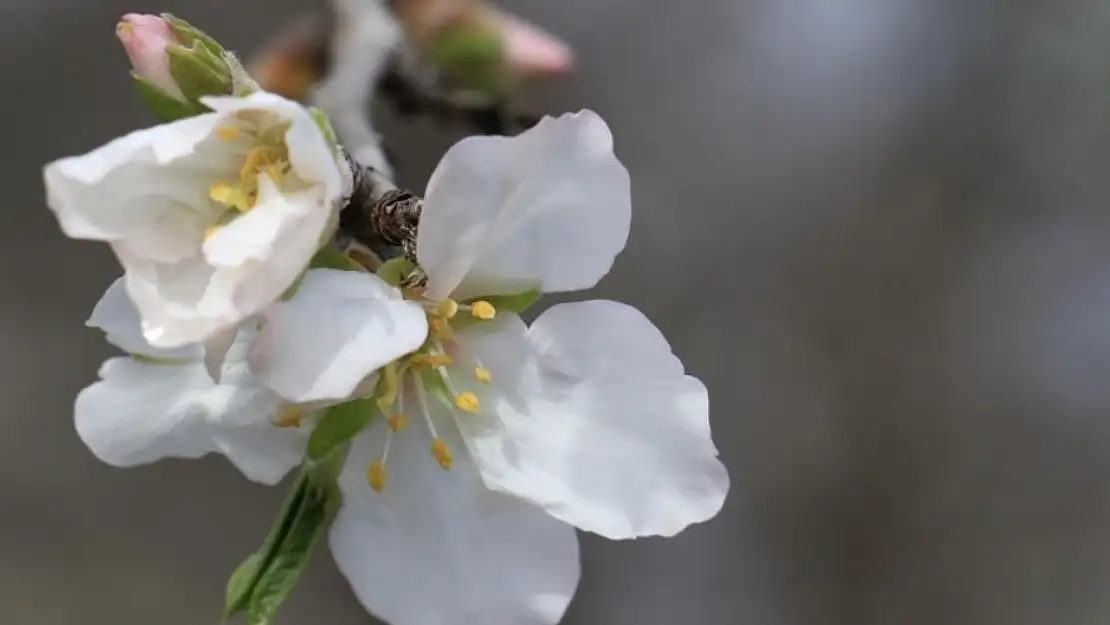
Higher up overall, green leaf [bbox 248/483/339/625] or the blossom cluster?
the blossom cluster

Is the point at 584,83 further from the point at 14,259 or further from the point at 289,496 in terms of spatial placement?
the point at 289,496

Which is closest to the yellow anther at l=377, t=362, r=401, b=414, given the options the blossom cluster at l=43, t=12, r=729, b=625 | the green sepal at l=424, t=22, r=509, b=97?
the blossom cluster at l=43, t=12, r=729, b=625

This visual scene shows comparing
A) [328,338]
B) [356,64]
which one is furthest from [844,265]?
[328,338]

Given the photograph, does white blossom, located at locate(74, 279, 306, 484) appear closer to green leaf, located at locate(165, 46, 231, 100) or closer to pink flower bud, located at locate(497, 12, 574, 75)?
green leaf, located at locate(165, 46, 231, 100)

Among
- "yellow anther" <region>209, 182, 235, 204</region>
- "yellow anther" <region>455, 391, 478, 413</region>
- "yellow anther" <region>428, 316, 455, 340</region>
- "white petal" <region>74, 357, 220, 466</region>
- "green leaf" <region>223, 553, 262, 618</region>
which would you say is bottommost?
"green leaf" <region>223, 553, 262, 618</region>

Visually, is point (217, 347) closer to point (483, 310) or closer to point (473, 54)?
point (483, 310)

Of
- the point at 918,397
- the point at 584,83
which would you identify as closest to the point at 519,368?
the point at 584,83

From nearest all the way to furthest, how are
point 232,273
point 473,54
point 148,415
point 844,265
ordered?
point 232,273 < point 148,415 < point 473,54 < point 844,265
